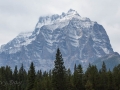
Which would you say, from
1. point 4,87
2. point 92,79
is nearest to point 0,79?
point 4,87

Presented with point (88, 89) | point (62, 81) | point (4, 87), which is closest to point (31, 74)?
point (62, 81)

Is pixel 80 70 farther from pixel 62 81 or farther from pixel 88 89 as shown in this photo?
pixel 62 81

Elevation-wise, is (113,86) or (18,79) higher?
(18,79)

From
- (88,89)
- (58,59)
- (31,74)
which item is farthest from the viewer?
(88,89)

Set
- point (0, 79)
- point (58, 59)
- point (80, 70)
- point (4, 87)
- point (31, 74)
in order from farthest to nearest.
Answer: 1. point (0, 79)
2. point (4, 87)
3. point (80, 70)
4. point (31, 74)
5. point (58, 59)

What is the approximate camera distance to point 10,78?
194750 mm

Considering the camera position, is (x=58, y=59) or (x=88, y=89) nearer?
(x=58, y=59)

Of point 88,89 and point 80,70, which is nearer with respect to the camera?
point 88,89

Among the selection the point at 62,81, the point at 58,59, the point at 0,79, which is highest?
the point at 0,79

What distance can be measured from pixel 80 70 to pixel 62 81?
40.2m

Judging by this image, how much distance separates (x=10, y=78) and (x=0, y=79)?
66.8 ft

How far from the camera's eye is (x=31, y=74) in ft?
294

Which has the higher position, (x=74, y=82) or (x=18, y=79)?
(x=18, y=79)

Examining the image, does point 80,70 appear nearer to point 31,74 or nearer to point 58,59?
point 31,74
